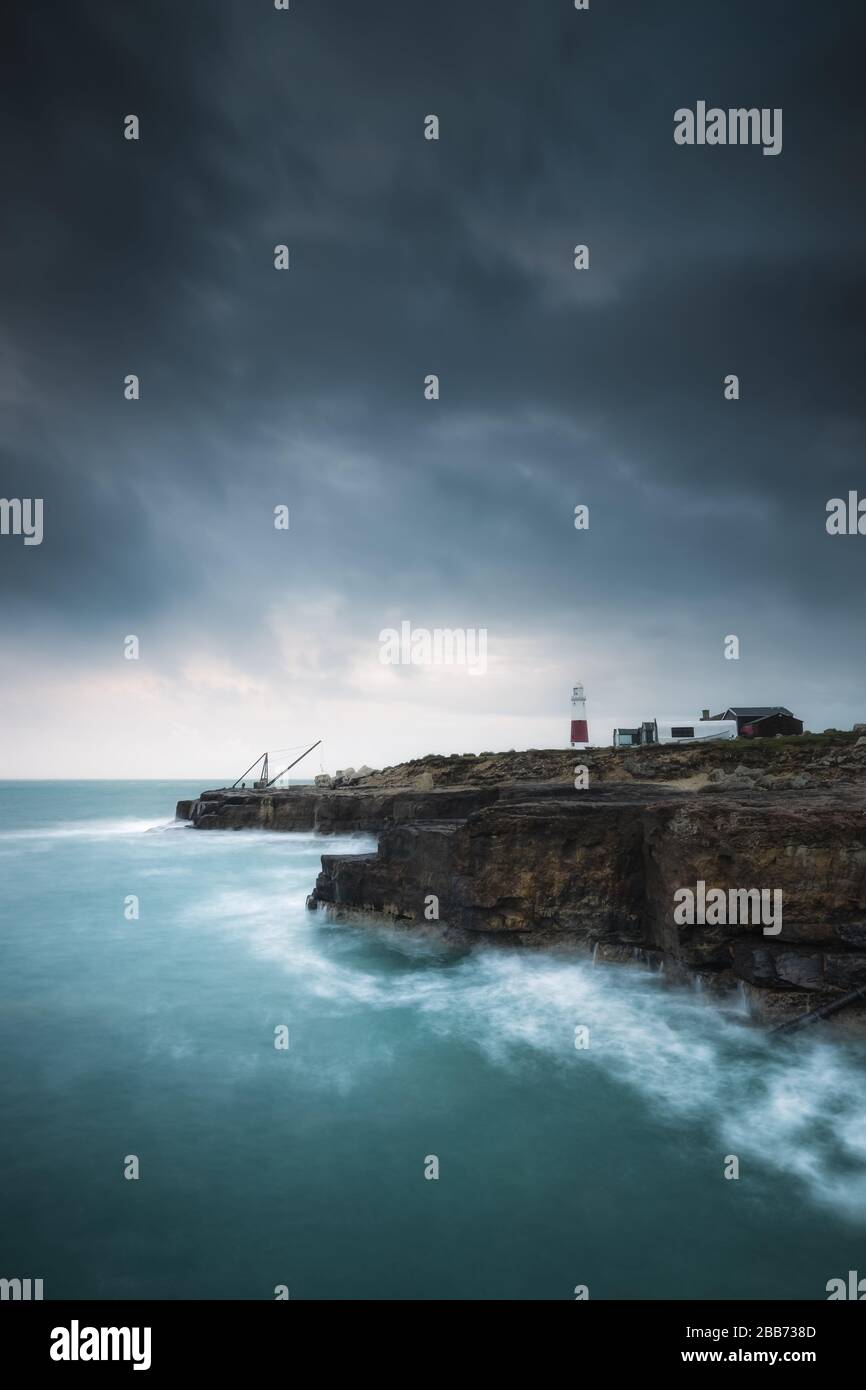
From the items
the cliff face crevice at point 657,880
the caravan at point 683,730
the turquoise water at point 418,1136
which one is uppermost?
the caravan at point 683,730

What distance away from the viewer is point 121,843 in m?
41.9

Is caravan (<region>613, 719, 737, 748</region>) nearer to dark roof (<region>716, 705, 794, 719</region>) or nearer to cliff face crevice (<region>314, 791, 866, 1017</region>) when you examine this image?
dark roof (<region>716, 705, 794, 719</region>)

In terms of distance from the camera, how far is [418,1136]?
23.3 feet

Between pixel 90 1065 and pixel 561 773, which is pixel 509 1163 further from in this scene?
pixel 561 773

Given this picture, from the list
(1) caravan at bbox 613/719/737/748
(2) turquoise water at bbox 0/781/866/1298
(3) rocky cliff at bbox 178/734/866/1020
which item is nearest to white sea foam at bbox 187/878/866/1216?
(2) turquoise water at bbox 0/781/866/1298

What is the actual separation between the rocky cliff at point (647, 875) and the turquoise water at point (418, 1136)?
75cm

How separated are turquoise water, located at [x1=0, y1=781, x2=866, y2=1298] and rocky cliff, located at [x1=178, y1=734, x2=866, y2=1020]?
75cm

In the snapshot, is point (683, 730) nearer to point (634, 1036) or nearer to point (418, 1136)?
point (634, 1036)

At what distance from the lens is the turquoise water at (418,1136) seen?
5355 mm

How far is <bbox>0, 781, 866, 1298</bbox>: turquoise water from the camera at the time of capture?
5.36 meters

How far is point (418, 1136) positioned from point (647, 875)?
6711mm

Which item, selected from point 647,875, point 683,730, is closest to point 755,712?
point 683,730

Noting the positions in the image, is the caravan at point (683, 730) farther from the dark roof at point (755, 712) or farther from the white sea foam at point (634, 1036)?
the white sea foam at point (634, 1036)

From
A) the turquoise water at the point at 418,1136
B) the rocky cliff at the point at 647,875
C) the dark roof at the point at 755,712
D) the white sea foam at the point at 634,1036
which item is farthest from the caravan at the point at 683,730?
the turquoise water at the point at 418,1136
